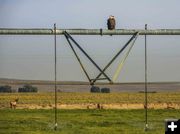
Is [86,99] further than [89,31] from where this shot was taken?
Yes

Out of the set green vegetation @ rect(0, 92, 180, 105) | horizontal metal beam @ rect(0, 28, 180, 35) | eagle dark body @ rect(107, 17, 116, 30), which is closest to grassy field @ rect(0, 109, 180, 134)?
horizontal metal beam @ rect(0, 28, 180, 35)

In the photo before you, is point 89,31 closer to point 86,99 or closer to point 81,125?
point 81,125

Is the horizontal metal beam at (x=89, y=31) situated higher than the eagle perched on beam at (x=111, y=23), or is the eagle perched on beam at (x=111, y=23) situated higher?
the eagle perched on beam at (x=111, y=23)

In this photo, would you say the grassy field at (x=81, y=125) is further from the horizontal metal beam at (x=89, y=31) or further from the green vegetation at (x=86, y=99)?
the green vegetation at (x=86, y=99)

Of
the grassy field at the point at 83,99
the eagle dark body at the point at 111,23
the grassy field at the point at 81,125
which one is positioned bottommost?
the grassy field at the point at 81,125

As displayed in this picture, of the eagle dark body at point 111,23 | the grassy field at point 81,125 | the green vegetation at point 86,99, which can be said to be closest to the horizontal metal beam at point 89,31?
the eagle dark body at point 111,23

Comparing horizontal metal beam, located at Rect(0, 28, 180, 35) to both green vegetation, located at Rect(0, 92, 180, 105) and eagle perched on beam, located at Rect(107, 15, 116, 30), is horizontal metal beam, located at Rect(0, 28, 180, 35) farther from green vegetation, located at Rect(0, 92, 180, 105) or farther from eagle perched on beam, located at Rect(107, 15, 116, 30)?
green vegetation, located at Rect(0, 92, 180, 105)

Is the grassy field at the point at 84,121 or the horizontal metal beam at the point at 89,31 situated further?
the grassy field at the point at 84,121

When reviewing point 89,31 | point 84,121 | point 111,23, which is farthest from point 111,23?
point 84,121

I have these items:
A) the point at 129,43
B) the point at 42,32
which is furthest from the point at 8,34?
the point at 129,43

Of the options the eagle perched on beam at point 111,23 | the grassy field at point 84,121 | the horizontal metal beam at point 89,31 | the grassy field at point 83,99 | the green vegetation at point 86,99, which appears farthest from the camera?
the green vegetation at point 86,99

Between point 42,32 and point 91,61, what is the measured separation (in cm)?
295

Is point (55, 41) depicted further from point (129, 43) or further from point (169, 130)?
point (169, 130)

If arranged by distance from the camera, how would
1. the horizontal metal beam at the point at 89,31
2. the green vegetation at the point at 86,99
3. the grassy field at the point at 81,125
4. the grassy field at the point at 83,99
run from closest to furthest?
the horizontal metal beam at the point at 89,31
the grassy field at the point at 81,125
the grassy field at the point at 83,99
the green vegetation at the point at 86,99
